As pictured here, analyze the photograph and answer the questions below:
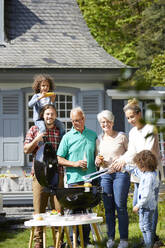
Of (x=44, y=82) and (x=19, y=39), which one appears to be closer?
(x=44, y=82)

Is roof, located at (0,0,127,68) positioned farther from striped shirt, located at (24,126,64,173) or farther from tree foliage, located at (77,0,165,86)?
tree foliage, located at (77,0,165,86)

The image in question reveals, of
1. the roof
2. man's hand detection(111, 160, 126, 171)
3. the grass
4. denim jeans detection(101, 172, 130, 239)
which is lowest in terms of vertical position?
the grass

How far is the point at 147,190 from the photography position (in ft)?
14.7

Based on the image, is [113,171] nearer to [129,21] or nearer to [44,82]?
[44,82]

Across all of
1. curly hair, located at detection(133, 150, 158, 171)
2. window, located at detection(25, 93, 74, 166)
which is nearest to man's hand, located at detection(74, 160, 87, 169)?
curly hair, located at detection(133, 150, 158, 171)

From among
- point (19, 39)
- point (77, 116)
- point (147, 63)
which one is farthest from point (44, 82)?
point (147, 63)

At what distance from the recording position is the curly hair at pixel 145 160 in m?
4.51

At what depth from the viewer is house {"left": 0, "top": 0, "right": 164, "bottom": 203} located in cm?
1068

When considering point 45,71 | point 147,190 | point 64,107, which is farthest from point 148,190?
point 64,107

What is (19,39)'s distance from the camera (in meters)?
11.6

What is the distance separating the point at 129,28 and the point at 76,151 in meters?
17.6

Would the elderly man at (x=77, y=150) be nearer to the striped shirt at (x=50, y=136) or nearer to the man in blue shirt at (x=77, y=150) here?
the man in blue shirt at (x=77, y=150)

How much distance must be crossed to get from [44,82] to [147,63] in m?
16.1

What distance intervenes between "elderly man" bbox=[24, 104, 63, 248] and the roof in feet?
18.4
